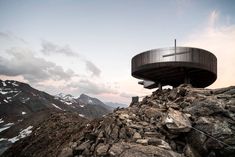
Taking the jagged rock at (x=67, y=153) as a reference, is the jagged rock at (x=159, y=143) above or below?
above

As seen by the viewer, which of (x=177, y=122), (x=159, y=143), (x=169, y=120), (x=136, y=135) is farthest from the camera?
(x=169, y=120)

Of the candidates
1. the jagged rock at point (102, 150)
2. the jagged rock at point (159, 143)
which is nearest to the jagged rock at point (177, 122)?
the jagged rock at point (159, 143)

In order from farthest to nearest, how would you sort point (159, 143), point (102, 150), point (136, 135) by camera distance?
point (136, 135) < point (102, 150) < point (159, 143)

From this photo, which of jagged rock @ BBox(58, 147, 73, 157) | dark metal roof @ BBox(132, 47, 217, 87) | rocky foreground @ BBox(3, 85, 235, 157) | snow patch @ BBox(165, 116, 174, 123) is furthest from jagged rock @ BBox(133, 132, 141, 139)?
dark metal roof @ BBox(132, 47, 217, 87)

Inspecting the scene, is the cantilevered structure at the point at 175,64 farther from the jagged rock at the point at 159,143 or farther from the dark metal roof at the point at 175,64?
the jagged rock at the point at 159,143

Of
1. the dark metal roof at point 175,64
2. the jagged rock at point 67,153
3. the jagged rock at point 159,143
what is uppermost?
the dark metal roof at point 175,64

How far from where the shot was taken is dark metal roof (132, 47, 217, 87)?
25125 millimetres

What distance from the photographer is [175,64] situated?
25.1 meters

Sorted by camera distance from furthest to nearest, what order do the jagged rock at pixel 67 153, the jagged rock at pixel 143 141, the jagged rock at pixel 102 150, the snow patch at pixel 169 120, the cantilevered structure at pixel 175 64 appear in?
the cantilevered structure at pixel 175 64 → the jagged rock at pixel 67 153 → the snow patch at pixel 169 120 → the jagged rock at pixel 102 150 → the jagged rock at pixel 143 141

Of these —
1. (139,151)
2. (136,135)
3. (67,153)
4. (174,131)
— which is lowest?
(67,153)

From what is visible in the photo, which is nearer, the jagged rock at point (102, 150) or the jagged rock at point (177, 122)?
the jagged rock at point (102, 150)

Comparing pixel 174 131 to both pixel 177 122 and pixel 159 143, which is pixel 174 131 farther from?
pixel 159 143

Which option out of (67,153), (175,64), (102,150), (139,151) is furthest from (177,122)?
(175,64)

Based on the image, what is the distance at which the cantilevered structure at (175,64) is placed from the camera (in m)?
25.1
